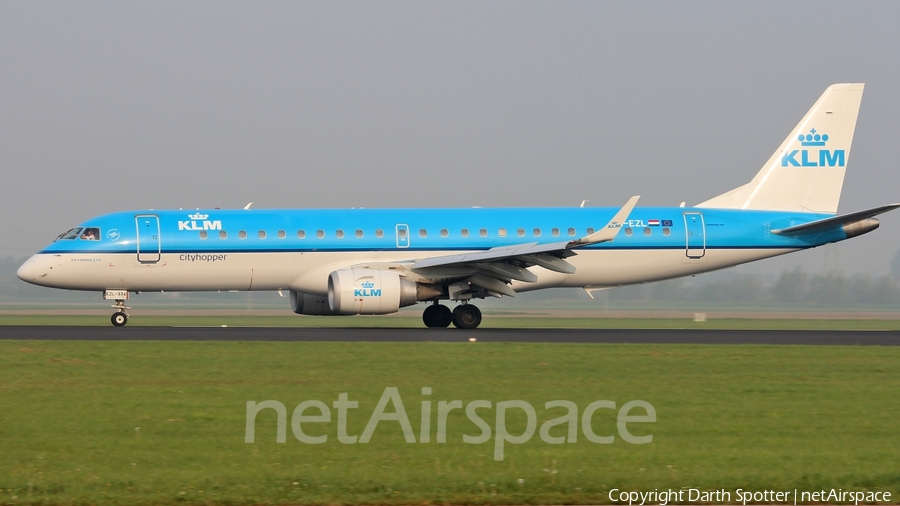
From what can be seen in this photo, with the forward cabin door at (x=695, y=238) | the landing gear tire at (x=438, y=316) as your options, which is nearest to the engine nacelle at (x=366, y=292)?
the landing gear tire at (x=438, y=316)

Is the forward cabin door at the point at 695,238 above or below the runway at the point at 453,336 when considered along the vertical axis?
above

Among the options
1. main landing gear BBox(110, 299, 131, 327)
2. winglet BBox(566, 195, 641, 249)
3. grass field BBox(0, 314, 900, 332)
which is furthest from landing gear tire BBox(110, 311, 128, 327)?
winglet BBox(566, 195, 641, 249)

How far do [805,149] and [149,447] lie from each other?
2812 cm

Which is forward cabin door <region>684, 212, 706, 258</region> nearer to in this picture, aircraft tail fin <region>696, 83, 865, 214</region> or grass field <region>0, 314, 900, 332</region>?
aircraft tail fin <region>696, 83, 865, 214</region>

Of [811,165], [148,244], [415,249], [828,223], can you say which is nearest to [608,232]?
[415,249]

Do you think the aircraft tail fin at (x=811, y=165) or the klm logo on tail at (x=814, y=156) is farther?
the klm logo on tail at (x=814, y=156)

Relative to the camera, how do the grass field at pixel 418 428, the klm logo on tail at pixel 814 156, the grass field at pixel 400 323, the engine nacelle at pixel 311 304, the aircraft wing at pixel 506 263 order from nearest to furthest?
the grass field at pixel 418 428 → the aircraft wing at pixel 506 263 → the engine nacelle at pixel 311 304 → the klm logo on tail at pixel 814 156 → the grass field at pixel 400 323

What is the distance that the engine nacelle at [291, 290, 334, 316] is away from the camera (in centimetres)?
3206

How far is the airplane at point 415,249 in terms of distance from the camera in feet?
98.4

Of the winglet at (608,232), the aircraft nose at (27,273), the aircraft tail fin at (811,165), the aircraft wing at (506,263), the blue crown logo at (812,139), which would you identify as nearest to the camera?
the winglet at (608,232)

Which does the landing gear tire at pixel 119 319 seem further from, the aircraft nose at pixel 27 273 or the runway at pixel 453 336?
the aircraft nose at pixel 27 273

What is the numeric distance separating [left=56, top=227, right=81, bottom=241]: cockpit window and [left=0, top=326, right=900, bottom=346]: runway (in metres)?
2.81

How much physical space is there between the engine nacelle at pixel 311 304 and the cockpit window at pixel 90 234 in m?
5.81

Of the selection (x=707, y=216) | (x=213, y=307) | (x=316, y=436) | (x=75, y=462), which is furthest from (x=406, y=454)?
(x=213, y=307)
